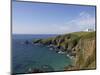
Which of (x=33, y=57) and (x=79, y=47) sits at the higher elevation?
(x=79, y=47)

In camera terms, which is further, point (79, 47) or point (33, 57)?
point (79, 47)

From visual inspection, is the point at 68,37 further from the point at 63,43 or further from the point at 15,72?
the point at 15,72

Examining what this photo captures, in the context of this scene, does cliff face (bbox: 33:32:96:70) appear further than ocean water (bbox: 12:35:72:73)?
Yes

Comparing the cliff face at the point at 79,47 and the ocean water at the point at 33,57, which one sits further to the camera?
the cliff face at the point at 79,47
